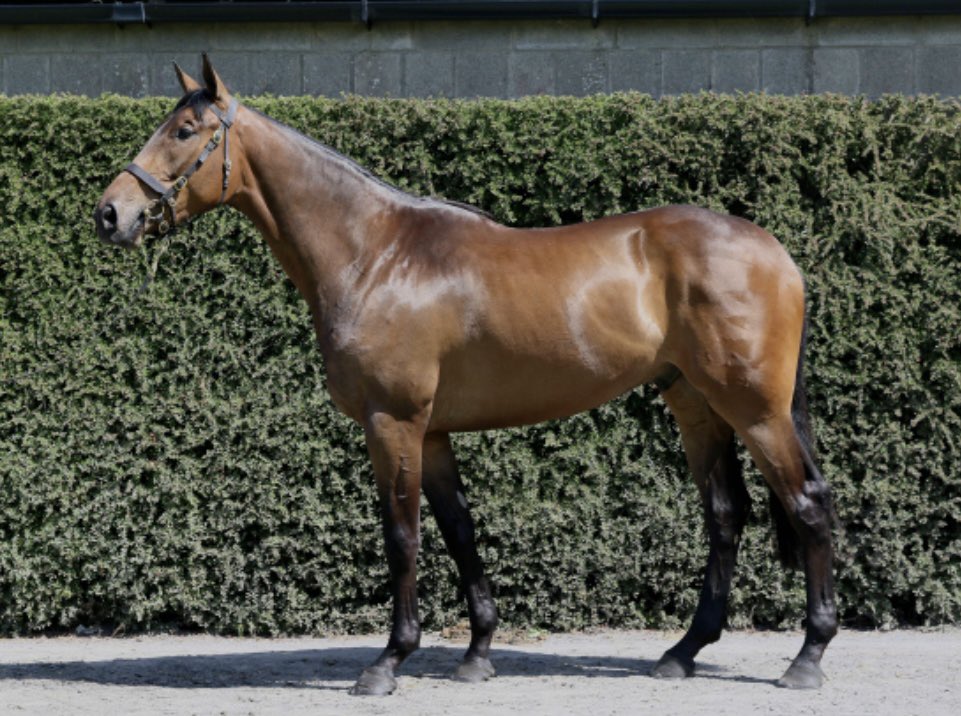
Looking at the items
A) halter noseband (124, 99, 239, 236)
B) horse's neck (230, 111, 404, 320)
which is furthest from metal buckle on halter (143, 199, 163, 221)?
horse's neck (230, 111, 404, 320)

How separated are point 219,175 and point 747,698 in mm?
3012

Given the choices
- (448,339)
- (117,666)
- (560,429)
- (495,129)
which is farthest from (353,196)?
(117,666)

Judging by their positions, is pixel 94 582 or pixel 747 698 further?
pixel 94 582

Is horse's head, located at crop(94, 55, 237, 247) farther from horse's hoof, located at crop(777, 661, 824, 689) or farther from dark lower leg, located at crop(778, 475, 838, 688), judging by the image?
horse's hoof, located at crop(777, 661, 824, 689)

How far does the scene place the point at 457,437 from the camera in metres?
6.82

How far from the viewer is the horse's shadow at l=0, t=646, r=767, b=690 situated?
5.65 meters

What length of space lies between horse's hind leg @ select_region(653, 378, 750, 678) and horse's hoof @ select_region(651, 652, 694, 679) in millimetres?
61

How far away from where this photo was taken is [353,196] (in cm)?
552

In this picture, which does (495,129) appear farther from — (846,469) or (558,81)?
(846,469)

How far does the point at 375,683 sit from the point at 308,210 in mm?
1975

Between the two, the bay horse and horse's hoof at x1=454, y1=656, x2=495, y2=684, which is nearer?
the bay horse

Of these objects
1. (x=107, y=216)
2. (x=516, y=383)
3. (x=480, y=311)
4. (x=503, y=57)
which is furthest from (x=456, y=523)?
(x=503, y=57)

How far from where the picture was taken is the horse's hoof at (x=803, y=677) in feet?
17.5

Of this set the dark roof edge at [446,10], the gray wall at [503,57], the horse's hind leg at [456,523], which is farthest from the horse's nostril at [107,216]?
the dark roof edge at [446,10]
